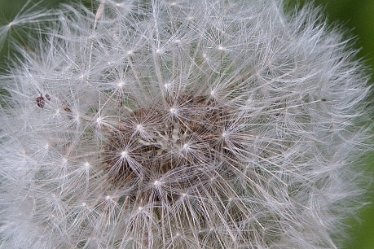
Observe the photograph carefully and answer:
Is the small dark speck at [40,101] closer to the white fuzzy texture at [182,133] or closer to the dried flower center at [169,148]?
the white fuzzy texture at [182,133]

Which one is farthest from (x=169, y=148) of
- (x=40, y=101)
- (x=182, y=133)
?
(x=40, y=101)

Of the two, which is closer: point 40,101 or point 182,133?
point 182,133

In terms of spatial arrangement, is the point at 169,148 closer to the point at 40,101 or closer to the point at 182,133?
the point at 182,133

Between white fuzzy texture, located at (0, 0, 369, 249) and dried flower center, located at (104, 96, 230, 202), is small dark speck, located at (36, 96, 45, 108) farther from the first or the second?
dried flower center, located at (104, 96, 230, 202)

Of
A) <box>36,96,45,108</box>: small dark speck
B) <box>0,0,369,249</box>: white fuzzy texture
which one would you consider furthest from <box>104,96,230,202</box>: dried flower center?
<box>36,96,45,108</box>: small dark speck

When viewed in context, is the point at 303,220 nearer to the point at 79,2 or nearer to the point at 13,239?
the point at 13,239

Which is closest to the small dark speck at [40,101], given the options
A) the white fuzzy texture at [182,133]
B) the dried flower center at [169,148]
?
the white fuzzy texture at [182,133]

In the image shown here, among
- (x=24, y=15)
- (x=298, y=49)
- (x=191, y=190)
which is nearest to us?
(x=191, y=190)

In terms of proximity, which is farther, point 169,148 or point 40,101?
point 40,101

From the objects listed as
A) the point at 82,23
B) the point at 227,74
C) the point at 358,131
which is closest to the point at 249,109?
the point at 227,74
